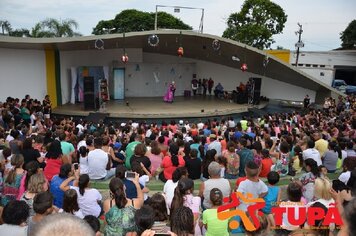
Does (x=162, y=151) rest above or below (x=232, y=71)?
below

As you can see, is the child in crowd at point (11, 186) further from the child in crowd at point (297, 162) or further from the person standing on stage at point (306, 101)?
the person standing on stage at point (306, 101)

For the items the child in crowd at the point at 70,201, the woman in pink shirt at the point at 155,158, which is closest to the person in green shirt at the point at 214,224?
the child in crowd at the point at 70,201

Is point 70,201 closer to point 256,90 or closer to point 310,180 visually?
point 310,180

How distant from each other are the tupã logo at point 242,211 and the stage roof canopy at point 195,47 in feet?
35.0

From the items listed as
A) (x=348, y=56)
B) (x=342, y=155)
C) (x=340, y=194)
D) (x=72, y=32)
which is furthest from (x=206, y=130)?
(x=348, y=56)

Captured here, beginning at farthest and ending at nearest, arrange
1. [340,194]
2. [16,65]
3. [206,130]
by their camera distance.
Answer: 1. [16,65]
2. [206,130]
3. [340,194]

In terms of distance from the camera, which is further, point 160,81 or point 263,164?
point 160,81

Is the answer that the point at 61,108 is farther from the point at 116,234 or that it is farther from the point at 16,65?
the point at 116,234

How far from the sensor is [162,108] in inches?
631

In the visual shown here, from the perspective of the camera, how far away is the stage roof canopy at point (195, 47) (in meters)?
13.5


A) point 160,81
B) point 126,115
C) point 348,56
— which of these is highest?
point 348,56

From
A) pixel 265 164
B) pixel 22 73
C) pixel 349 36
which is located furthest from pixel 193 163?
pixel 349 36

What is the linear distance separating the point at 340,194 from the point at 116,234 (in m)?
2.59

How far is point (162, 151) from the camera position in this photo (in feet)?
22.3
